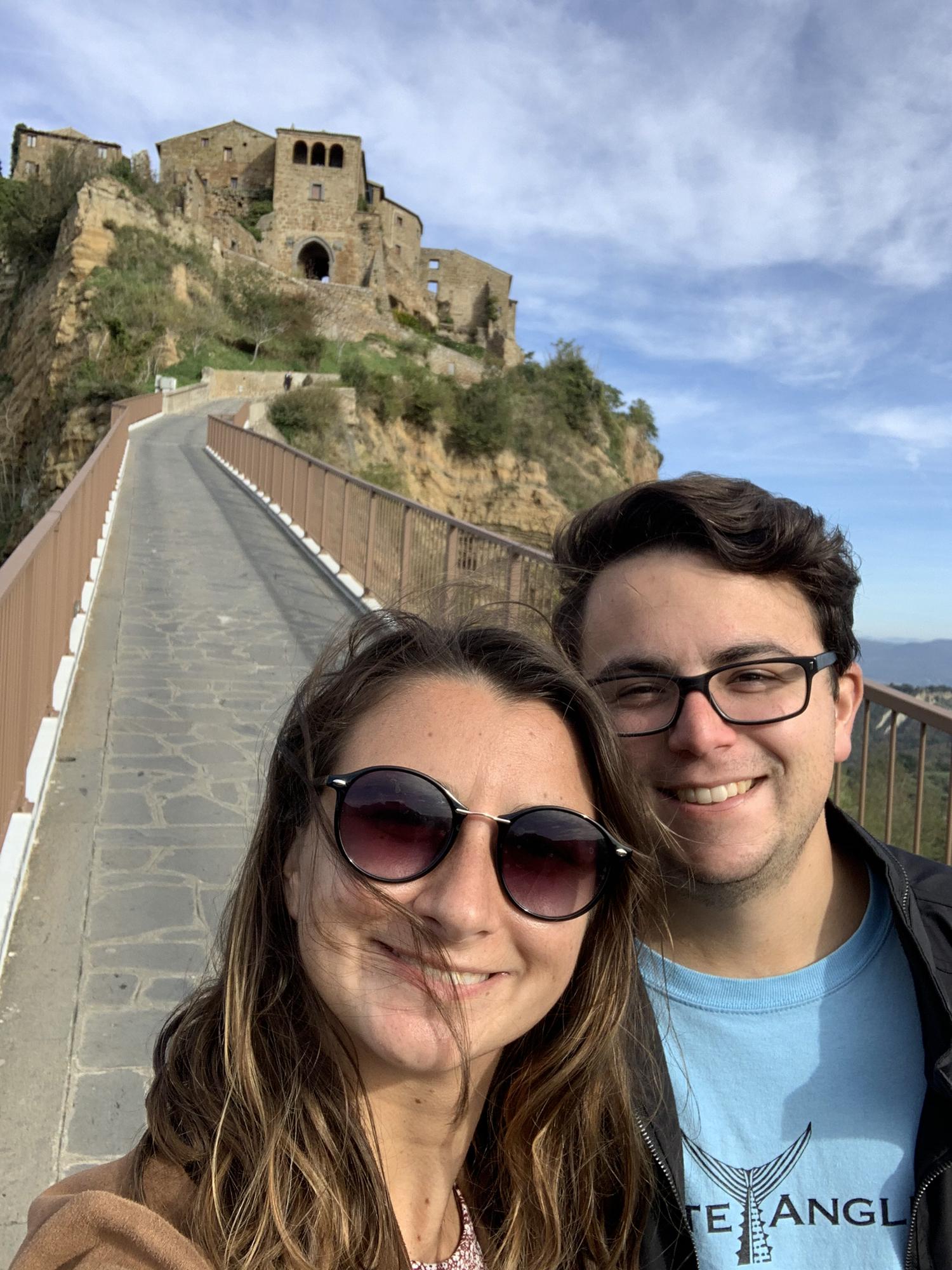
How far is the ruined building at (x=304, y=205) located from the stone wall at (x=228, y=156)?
0.04 m

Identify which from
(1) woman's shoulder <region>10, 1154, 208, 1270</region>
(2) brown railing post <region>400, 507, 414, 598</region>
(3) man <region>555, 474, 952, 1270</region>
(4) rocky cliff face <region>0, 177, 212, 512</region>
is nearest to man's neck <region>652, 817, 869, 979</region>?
(3) man <region>555, 474, 952, 1270</region>

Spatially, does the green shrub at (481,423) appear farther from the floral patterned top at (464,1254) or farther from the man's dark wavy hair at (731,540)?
the floral patterned top at (464,1254)

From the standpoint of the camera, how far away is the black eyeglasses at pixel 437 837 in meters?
1.26

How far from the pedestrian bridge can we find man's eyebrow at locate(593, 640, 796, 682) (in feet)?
1.04

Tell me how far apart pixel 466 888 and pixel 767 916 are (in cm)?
72

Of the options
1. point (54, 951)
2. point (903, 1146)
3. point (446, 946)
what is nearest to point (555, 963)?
point (446, 946)

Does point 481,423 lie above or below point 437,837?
above

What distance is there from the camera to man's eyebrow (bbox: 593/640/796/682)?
173cm

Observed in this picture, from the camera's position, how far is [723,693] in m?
1.73

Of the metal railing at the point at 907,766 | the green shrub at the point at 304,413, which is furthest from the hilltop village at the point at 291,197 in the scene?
the metal railing at the point at 907,766

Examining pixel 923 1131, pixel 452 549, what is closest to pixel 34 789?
pixel 452 549

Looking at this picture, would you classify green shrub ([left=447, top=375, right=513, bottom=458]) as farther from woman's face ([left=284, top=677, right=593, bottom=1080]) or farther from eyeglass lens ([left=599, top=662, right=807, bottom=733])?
woman's face ([left=284, top=677, right=593, bottom=1080])

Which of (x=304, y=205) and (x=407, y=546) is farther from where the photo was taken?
(x=304, y=205)

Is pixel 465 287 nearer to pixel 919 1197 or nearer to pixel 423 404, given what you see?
pixel 423 404
